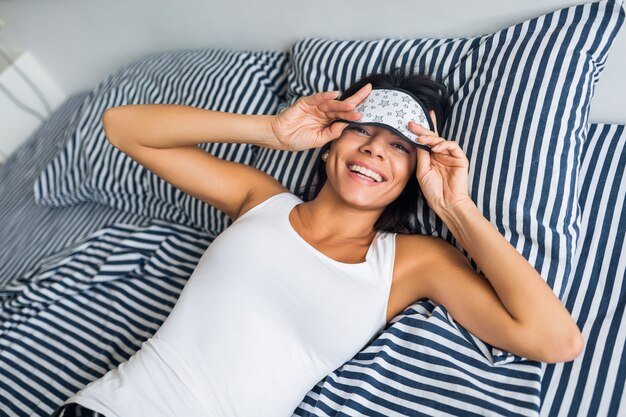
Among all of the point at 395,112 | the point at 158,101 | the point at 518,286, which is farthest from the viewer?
the point at 158,101

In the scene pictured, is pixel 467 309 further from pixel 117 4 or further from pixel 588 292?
pixel 117 4

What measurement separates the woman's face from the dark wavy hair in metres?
0.06

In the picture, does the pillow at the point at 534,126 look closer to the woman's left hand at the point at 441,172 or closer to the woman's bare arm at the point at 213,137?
the woman's left hand at the point at 441,172

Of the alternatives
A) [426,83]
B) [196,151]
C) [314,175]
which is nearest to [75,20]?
[196,151]

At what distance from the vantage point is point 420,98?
1.16 m

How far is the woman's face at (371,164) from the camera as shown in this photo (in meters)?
1.09

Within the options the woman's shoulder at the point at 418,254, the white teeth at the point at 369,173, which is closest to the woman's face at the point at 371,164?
the white teeth at the point at 369,173

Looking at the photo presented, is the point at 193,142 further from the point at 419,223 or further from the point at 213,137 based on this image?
the point at 419,223

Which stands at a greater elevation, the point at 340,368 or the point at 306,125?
the point at 306,125

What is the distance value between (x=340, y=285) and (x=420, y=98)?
0.42 meters

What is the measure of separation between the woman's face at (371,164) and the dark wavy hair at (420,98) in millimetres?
63

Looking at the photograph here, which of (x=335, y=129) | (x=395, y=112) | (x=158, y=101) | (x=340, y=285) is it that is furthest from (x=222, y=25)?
(x=340, y=285)

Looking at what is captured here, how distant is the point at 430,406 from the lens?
99 centimetres

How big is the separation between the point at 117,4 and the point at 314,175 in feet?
3.67
